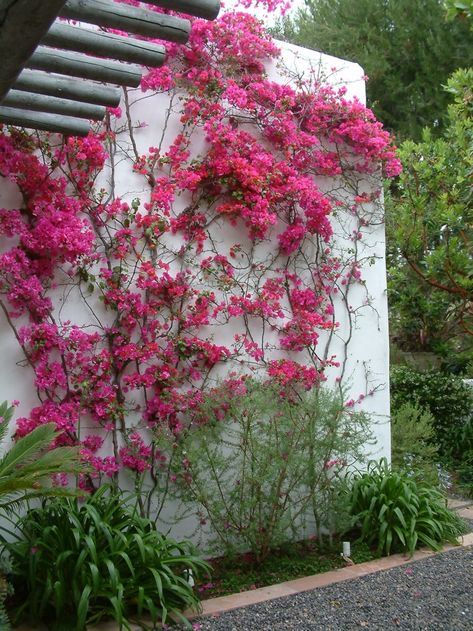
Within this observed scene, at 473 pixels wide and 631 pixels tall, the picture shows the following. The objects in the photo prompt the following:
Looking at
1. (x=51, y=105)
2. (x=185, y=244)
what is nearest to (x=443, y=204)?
(x=185, y=244)

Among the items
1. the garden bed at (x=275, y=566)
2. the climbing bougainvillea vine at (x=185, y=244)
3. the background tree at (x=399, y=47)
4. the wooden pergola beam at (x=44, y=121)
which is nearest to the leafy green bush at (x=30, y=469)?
the climbing bougainvillea vine at (x=185, y=244)

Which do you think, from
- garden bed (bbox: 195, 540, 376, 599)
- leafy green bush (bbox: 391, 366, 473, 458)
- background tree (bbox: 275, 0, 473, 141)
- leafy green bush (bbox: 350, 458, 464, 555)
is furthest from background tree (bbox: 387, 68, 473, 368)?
background tree (bbox: 275, 0, 473, 141)

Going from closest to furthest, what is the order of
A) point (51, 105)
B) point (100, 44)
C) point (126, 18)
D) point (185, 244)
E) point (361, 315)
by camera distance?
point (126, 18) < point (100, 44) < point (51, 105) < point (185, 244) < point (361, 315)

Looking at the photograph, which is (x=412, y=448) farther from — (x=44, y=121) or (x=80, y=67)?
(x=80, y=67)

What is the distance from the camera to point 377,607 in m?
3.95

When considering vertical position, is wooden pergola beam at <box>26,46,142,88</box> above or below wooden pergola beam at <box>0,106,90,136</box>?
below

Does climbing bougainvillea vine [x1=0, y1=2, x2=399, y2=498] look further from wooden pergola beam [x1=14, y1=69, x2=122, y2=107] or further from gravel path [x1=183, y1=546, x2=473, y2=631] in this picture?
gravel path [x1=183, y1=546, x2=473, y2=631]

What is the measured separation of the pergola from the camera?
1.61m

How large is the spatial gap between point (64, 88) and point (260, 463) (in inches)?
103

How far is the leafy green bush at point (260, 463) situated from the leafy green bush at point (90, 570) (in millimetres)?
550

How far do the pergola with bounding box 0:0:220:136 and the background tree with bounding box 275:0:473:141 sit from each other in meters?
8.55

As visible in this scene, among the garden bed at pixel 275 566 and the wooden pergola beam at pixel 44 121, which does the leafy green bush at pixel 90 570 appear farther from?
the wooden pergola beam at pixel 44 121

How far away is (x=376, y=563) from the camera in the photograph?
15.5ft

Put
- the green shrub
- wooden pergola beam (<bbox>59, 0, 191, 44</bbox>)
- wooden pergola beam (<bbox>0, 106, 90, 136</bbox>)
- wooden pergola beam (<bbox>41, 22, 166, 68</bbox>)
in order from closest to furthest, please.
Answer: wooden pergola beam (<bbox>59, 0, 191, 44</bbox>)
wooden pergola beam (<bbox>41, 22, 166, 68</bbox>)
wooden pergola beam (<bbox>0, 106, 90, 136</bbox>)
the green shrub
